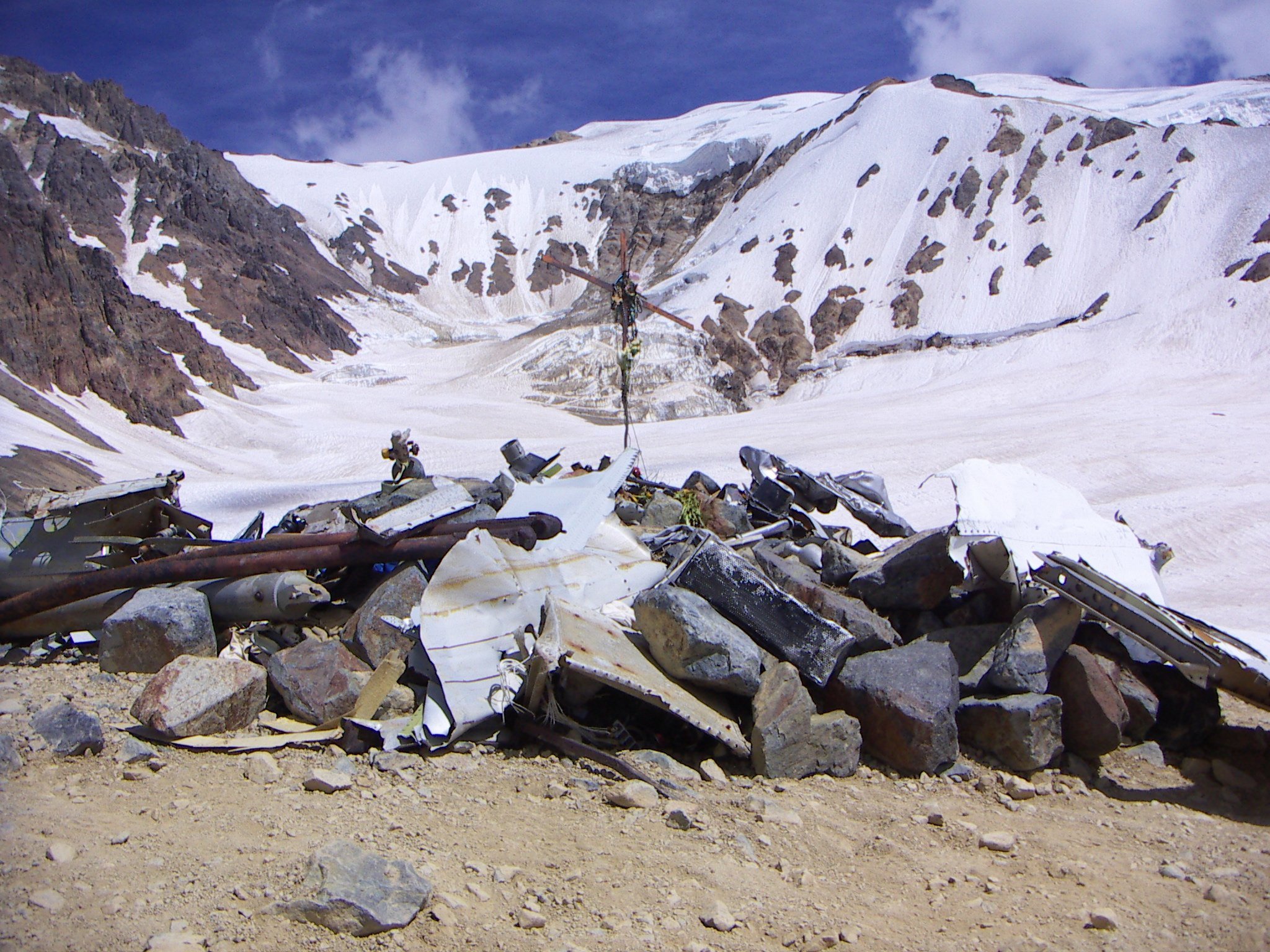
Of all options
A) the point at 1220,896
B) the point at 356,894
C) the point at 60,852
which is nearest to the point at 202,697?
the point at 60,852

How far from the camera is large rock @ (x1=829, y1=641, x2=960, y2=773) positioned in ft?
14.4

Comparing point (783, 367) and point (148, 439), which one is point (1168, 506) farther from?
point (148, 439)

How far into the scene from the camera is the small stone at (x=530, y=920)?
111 inches

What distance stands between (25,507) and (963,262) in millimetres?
33955

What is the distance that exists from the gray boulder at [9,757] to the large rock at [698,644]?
2.99m

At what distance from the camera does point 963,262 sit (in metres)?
34.3

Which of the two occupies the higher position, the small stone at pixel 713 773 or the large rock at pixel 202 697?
the large rock at pixel 202 697

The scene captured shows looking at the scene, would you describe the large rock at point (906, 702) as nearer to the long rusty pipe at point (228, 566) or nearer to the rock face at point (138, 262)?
the long rusty pipe at point (228, 566)

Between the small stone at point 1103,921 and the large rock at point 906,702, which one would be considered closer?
the small stone at point 1103,921

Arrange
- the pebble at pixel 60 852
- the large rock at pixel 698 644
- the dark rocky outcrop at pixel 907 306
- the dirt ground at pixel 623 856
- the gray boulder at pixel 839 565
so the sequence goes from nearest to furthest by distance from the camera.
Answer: the dirt ground at pixel 623 856
the pebble at pixel 60 852
the large rock at pixel 698 644
the gray boulder at pixel 839 565
the dark rocky outcrop at pixel 907 306

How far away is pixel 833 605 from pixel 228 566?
3785 mm

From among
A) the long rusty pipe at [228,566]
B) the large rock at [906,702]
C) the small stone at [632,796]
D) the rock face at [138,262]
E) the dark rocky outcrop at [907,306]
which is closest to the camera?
the small stone at [632,796]

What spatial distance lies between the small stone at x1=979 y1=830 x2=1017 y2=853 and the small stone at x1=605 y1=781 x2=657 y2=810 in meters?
1.41

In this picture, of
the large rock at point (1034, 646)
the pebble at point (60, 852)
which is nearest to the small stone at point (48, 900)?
the pebble at point (60, 852)
